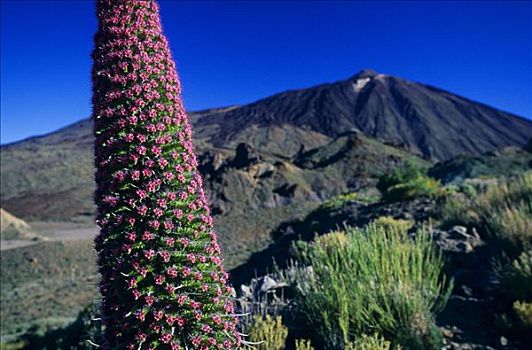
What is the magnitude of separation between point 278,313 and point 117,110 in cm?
337

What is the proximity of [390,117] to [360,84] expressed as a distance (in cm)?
3165

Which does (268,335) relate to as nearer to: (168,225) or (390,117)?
(168,225)

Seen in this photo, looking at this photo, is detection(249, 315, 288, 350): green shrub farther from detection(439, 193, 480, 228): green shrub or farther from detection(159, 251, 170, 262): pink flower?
detection(439, 193, 480, 228): green shrub

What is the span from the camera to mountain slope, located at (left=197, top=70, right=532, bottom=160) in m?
86.4

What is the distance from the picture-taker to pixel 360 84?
13112 cm

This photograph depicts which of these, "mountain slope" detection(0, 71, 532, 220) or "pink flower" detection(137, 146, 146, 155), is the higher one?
"mountain slope" detection(0, 71, 532, 220)

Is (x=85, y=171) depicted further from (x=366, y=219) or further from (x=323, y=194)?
(x=366, y=219)

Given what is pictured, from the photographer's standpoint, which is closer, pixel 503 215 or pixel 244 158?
pixel 503 215

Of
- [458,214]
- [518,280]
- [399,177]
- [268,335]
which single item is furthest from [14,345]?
[399,177]

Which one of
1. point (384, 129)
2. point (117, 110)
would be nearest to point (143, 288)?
point (117, 110)

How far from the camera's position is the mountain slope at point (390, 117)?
8638 centimetres

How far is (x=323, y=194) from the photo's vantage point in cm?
3275

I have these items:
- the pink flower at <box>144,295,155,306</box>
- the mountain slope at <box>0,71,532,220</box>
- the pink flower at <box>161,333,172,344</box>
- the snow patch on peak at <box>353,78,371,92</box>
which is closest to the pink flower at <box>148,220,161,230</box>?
the pink flower at <box>144,295,155,306</box>

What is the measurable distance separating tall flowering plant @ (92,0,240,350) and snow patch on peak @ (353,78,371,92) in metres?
128
